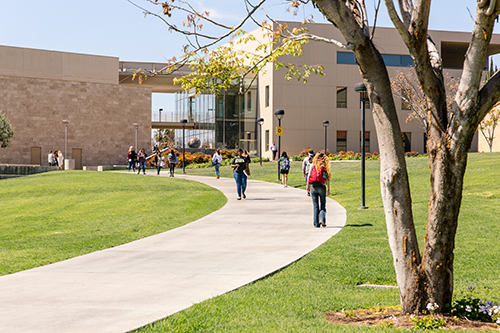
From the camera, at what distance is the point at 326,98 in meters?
51.3

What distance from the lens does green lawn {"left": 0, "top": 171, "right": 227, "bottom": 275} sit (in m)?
9.52

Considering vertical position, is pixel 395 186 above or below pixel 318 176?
above

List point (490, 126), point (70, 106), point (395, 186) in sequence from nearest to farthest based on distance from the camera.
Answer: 1. point (395, 186)
2. point (490, 126)
3. point (70, 106)

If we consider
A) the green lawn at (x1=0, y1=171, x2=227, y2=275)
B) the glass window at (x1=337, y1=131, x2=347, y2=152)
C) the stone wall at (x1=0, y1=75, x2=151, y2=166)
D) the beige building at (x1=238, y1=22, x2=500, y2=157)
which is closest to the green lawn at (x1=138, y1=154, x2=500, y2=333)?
the green lawn at (x1=0, y1=171, x2=227, y2=275)

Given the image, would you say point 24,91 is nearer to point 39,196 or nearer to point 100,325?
point 39,196

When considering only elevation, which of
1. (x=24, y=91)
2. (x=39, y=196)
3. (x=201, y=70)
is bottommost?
(x=39, y=196)

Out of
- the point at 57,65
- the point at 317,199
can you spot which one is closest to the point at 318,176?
the point at 317,199

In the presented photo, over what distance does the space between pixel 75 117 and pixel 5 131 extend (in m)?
8.45

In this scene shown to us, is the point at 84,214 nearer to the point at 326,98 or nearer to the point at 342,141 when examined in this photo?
the point at 326,98

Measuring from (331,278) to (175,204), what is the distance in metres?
10.5

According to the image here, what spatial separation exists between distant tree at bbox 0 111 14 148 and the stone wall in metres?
2.58

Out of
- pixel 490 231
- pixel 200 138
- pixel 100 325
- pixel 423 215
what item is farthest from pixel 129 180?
pixel 200 138

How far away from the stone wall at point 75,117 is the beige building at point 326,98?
661 inches

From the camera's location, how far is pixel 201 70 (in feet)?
20.1
